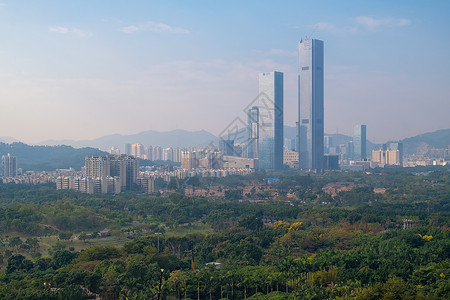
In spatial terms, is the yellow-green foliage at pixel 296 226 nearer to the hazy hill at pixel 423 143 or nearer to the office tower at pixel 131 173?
the office tower at pixel 131 173

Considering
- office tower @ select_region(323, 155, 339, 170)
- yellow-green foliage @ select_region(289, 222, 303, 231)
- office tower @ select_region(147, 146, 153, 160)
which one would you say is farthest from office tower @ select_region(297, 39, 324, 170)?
yellow-green foliage @ select_region(289, 222, 303, 231)

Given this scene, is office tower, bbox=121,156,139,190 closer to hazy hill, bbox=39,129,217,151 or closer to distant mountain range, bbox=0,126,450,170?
distant mountain range, bbox=0,126,450,170

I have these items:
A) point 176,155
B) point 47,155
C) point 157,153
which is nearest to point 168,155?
point 157,153

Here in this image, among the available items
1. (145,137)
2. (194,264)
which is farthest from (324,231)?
(145,137)

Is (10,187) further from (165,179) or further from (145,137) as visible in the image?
(145,137)

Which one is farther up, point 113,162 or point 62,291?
point 113,162

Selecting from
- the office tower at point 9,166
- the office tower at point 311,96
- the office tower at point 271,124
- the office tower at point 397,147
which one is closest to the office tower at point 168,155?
the office tower at point 271,124

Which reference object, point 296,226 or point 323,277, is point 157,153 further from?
point 323,277
